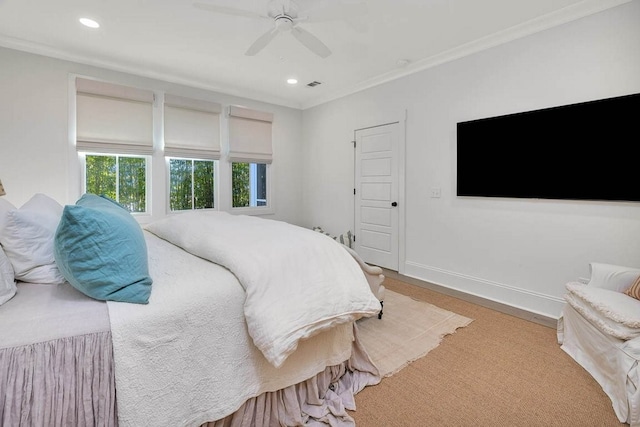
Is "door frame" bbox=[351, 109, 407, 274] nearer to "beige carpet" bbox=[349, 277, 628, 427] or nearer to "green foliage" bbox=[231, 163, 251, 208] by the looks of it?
"beige carpet" bbox=[349, 277, 628, 427]

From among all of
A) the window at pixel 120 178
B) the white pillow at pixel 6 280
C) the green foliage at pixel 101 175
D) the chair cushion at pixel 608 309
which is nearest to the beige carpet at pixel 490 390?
the chair cushion at pixel 608 309

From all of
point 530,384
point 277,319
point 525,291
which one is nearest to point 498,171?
point 525,291

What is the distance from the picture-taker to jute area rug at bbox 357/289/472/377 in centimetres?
207

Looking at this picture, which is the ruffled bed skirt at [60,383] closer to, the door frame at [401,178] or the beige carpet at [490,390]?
the beige carpet at [490,390]

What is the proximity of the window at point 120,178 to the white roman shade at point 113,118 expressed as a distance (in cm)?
19

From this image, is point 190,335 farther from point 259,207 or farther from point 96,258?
point 259,207

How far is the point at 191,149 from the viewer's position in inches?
167

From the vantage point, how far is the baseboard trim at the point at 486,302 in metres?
2.65

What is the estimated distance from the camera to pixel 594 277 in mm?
2156

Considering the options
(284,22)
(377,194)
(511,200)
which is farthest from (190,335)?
(377,194)

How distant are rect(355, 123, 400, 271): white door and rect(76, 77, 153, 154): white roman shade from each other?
9.85ft

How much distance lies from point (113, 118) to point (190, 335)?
3.63 metres

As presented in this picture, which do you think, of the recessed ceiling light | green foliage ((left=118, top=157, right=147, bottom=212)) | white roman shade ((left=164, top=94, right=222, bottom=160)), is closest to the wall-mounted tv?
white roman shade ((left=164, top=94, right=222, bottom=160))

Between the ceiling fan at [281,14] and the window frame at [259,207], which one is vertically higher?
the ceiling fan at [281,14]
